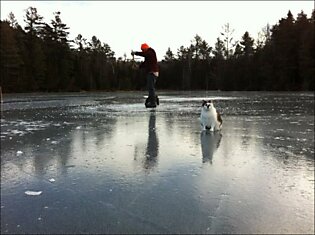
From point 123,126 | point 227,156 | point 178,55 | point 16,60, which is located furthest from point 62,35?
point 227,156

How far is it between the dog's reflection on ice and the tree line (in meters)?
42.8

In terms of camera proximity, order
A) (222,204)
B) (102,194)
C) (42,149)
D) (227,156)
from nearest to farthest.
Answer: (222,204)
(102,194)
(227,156)
(42,149)

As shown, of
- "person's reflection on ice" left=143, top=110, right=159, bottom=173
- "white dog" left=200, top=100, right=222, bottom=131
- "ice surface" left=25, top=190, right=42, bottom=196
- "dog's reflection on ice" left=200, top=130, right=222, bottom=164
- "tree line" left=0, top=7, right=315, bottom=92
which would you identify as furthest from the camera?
"tree line" left=0, top=7, right=315, bottom=92

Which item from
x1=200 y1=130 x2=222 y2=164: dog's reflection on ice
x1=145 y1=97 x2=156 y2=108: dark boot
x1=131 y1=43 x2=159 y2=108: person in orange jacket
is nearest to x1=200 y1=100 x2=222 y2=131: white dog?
x1=200 y1=130 x2=222 y2=164: dog's reflection on ice

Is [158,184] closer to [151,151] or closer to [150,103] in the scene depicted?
[151,151]

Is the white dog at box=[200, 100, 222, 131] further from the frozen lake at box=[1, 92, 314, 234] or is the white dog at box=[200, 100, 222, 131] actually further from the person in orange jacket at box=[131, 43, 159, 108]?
the person in orange jacket at box=[131, 43, 159, 108]

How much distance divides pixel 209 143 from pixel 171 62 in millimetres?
73891

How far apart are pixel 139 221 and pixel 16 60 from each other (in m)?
50.3

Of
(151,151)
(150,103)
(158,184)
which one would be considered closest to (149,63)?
(150,103)

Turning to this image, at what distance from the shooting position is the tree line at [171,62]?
48.8 meters

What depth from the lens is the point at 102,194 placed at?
131 inches

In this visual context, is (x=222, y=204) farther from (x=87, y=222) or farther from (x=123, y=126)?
(x=123, y=126)

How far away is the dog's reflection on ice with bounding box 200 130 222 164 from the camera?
4898 millimetres

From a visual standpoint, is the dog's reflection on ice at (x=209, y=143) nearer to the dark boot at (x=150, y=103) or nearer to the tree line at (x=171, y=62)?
the dark boot at (x=150, y=103)
